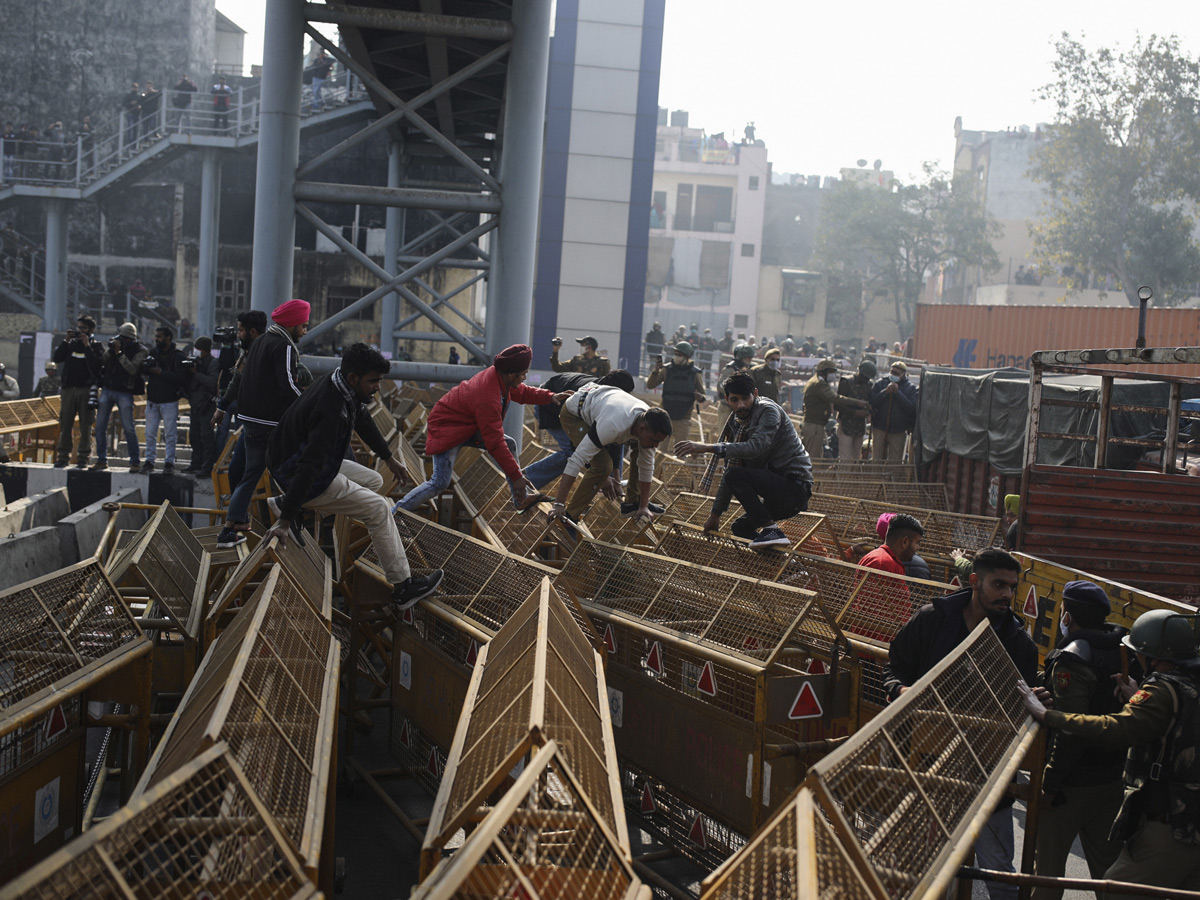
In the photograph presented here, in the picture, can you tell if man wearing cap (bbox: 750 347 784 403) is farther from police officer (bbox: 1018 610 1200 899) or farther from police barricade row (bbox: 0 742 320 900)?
police barricade row (bbox: 0 742 320 900)

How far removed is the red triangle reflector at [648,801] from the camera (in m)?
5.51

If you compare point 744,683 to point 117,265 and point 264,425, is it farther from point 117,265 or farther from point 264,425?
point 117,265

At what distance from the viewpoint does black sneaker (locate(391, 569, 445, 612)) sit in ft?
20.1

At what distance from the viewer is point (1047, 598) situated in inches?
305

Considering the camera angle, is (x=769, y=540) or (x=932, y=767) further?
(x=769, y=540)

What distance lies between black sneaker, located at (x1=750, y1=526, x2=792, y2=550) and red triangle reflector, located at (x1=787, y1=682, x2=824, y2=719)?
2.00 meters

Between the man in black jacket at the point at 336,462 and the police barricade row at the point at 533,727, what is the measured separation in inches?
57.9

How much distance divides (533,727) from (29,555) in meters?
7.60

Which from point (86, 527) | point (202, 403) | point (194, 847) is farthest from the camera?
point (202, 403)

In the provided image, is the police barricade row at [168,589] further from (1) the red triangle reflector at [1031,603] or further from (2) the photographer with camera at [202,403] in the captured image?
(1) the red triangle reflector at [1031,603]

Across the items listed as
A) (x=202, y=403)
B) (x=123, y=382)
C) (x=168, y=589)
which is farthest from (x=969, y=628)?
(x=123, y=382)

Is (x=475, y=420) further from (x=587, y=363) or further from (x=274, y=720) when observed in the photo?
(x=587, y=363)

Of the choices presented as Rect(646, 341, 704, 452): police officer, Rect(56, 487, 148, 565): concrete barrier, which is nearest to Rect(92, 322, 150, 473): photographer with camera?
Rect(56, 487, 148, 565): concrete barrier

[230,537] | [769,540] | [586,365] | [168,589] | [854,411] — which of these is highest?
[586,365]
